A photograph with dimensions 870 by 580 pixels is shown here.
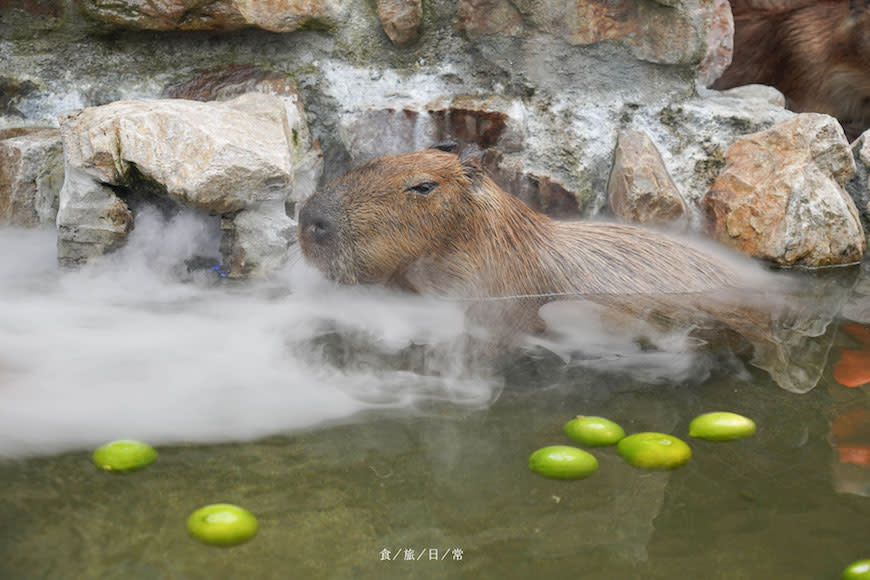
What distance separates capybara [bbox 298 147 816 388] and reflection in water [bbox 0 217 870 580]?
290 mm

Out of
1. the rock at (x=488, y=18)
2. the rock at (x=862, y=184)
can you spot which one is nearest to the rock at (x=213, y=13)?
the rock at (x=488, y=18)

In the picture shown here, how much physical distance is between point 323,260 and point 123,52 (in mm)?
1168

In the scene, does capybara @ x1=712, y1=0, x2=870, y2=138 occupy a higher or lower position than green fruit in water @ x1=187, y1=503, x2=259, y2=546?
higher

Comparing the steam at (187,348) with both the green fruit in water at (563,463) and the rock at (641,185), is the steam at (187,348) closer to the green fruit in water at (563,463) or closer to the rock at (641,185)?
the green fruit in water at (563,463)

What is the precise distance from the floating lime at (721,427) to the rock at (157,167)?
1549 mm

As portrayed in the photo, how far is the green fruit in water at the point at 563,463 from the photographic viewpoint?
1.41 m

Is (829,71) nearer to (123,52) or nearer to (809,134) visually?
(809,134)

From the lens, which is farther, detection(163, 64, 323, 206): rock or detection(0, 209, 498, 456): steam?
detection(163, 64, 323, 206): rock

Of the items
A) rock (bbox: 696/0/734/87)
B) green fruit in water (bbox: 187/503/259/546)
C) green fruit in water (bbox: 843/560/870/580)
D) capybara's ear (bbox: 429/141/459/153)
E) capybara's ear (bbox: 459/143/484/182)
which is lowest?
green fruit in water (bbox: 843/560/870/580)

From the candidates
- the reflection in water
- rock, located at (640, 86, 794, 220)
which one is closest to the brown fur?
the reflection in water

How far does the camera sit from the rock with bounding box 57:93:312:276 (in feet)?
8.04

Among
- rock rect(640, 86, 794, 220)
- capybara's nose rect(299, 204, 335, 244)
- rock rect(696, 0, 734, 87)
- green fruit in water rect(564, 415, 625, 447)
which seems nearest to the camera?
green fruit in water rect(564, 415, 625, 447)

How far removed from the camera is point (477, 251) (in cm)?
267

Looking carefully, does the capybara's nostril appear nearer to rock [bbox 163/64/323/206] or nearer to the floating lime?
rock [bbox 163/64/323/206]
